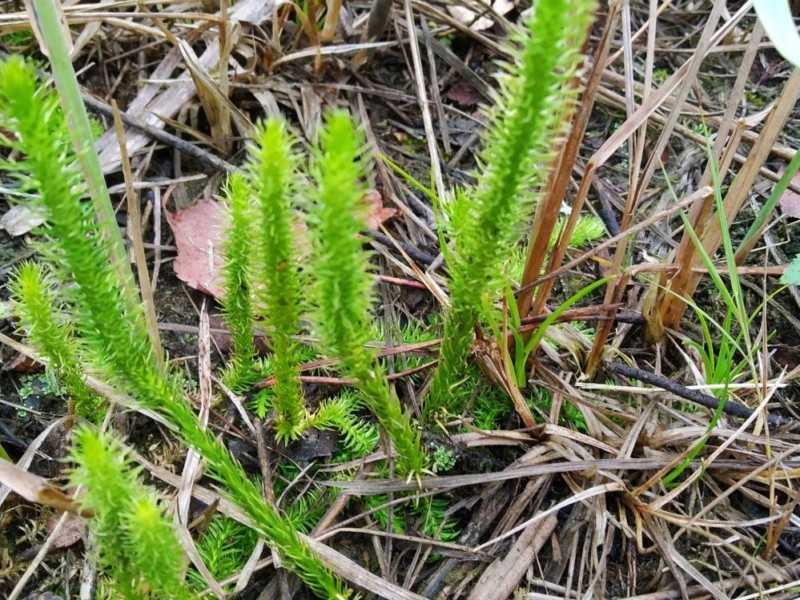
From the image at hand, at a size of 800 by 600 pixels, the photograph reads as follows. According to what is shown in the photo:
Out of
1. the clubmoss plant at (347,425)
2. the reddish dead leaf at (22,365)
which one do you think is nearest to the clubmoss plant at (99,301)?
the clubmoss plant at (347,425)

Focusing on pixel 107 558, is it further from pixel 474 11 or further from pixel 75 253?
pixel 474 11

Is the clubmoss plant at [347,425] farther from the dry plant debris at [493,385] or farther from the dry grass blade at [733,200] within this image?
the dry grass blade at [733,200]

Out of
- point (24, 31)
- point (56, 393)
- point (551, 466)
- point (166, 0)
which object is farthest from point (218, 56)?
point (551, 466)

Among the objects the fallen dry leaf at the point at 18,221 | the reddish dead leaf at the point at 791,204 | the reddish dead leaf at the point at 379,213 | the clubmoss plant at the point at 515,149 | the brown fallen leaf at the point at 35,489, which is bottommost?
the reddish dead leaf at the point at 791,204

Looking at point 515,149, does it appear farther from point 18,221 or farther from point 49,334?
point 18,221

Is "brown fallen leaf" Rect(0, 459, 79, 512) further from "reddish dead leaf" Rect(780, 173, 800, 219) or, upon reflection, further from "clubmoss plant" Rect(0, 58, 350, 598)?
"reddish dead leaf" Rect(780, 173, 800, 219)

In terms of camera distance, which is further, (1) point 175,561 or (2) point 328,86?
(2) point 328,86
